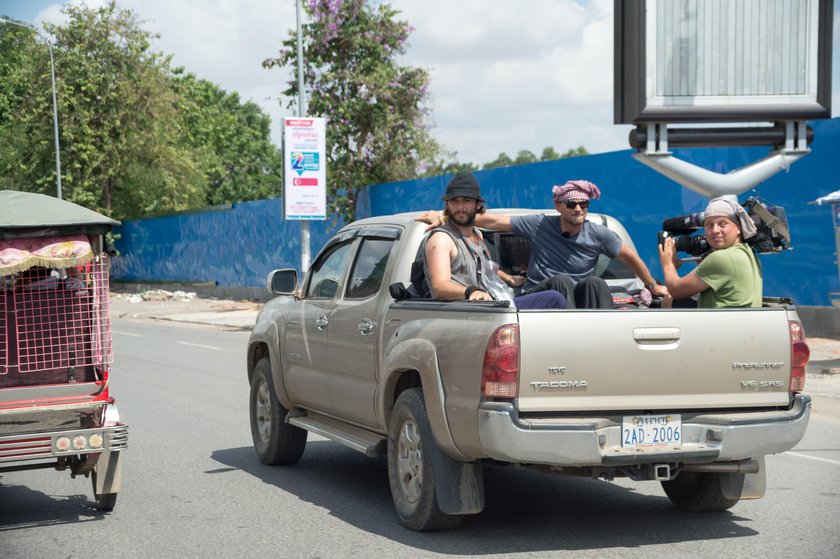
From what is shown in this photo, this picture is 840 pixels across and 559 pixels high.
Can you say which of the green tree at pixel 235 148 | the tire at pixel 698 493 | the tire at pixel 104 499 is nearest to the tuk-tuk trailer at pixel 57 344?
the tire at pixel 104 499

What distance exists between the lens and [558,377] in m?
5.65

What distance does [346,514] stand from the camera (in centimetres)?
701

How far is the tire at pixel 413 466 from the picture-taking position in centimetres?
621

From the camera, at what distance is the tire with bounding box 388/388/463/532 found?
20.4 ft

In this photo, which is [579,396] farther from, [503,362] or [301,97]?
[301,97]

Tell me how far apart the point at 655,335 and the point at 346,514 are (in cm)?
233

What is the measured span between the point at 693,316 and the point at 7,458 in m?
3.96

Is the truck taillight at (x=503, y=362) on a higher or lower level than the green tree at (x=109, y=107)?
lower

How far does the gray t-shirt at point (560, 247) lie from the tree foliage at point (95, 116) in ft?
132

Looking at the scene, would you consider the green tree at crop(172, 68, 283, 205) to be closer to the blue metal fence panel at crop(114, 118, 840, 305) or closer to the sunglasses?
the blue metal fence panel at crop(114, 118, 840, 305)

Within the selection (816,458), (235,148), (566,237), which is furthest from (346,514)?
(235,148)

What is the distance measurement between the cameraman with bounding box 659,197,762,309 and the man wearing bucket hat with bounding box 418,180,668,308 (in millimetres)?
368

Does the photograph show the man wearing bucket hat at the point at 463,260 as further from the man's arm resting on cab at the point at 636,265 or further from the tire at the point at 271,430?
the tire at the point at 271,430

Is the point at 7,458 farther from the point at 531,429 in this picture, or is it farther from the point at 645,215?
the point at 645,215
